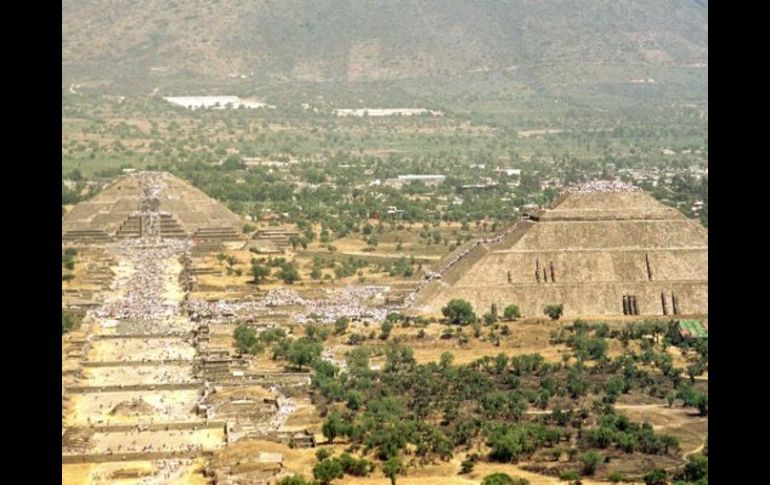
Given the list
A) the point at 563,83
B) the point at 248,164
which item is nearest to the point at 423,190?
the point at 248,164

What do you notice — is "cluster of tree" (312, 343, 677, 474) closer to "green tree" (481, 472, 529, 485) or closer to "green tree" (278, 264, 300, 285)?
"green tree" (481, 472, 529, 485)

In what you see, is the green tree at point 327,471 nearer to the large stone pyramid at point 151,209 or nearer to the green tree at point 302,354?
the green tree at point 302,354

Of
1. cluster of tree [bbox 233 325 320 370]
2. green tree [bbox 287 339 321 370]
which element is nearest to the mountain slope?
cluster of tree [bbox 233 325 320 370]

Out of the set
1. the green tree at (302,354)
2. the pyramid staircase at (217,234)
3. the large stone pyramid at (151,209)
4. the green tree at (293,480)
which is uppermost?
the large stone pyramid at (151,209)

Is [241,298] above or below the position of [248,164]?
below

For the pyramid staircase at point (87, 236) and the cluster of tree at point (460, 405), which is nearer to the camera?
the cluster of tree at point (460, 405)

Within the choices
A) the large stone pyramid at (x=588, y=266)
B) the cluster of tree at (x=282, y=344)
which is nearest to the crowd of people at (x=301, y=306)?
the large stone pyramid at (x=588, y=266)
